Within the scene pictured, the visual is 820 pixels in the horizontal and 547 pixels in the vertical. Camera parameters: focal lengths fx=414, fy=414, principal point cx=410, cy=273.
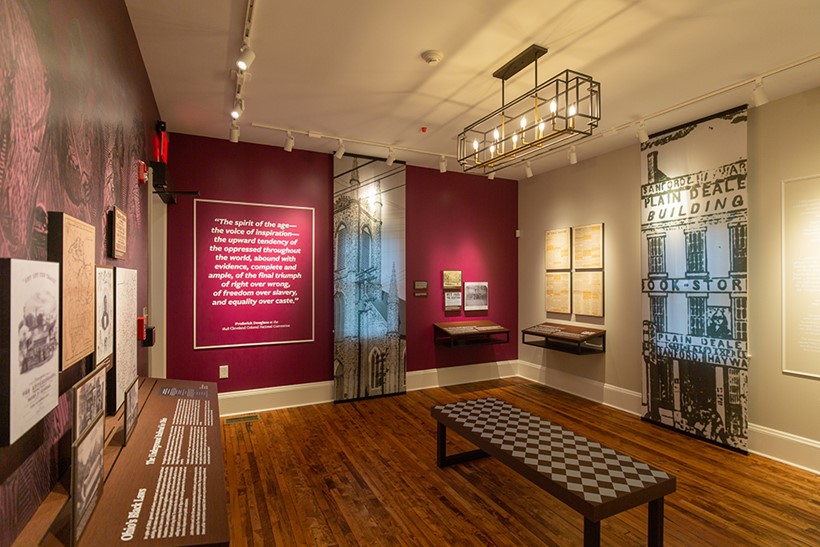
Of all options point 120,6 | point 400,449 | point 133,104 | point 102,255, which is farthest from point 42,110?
point 400,449

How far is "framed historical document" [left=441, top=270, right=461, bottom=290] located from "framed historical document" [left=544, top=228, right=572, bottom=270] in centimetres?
126

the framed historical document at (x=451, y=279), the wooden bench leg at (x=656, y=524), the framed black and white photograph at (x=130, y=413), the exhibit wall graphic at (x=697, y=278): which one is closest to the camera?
the framed black and white photograph at (x=130, y=413)

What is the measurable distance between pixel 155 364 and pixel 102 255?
8.82ft

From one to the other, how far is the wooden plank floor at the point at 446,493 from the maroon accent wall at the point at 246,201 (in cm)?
70

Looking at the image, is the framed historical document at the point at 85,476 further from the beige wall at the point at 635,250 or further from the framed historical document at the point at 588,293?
the framed historical document at the point at 588,293

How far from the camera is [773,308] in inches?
139

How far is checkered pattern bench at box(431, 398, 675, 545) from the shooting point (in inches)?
79.1

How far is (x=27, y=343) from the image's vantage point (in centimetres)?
97

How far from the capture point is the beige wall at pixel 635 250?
3.38 meters

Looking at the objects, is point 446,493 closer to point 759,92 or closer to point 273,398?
point 273,398

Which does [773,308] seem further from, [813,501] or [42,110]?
[42,110]

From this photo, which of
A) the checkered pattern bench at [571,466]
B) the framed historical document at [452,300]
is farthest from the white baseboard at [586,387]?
the checkered pattern bench at [571,466]

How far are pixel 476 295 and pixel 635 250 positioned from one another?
222 centimetres

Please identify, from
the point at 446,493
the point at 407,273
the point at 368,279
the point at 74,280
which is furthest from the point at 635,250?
the point at 74,280
